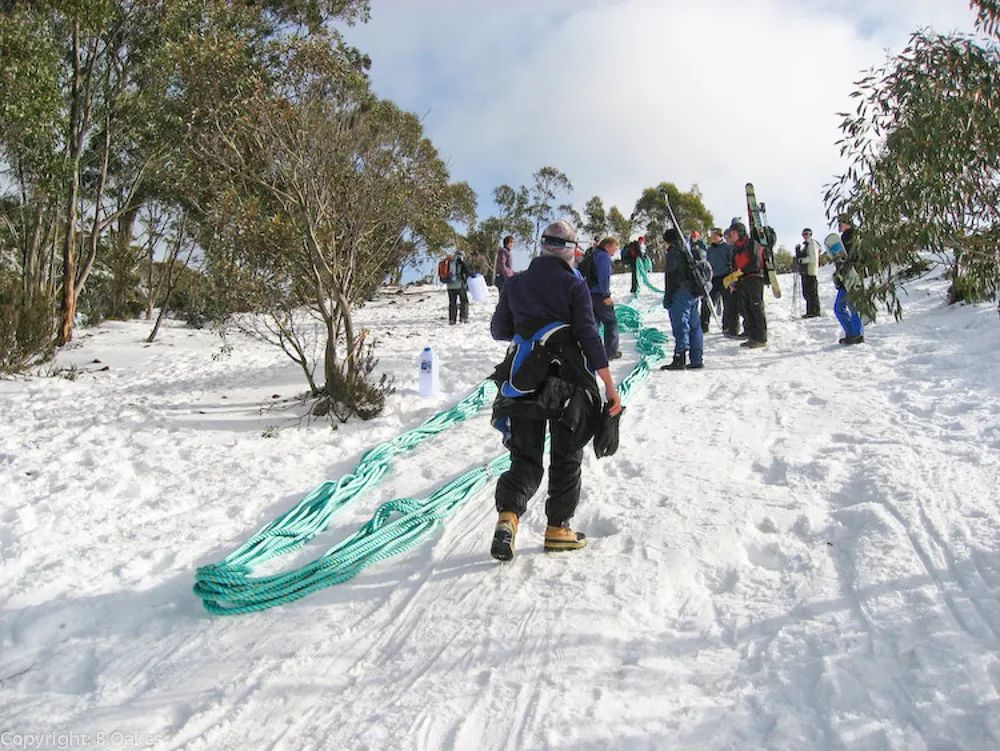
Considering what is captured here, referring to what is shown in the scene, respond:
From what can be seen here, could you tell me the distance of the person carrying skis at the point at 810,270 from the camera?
1275 cm

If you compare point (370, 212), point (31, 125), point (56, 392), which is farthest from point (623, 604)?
point (31, 125)

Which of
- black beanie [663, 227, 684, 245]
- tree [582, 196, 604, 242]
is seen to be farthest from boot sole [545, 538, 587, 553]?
tree [582, 196, 604, 242]

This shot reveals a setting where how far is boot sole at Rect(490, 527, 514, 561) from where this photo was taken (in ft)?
12.8

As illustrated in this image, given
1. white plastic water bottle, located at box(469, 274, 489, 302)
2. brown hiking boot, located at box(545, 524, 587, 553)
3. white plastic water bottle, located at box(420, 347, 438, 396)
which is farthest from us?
white plastic water bottle, located at box(469, 274, 489, 302)

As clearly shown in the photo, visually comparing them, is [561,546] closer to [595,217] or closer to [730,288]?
[730,288]

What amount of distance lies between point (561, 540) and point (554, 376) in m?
0.93

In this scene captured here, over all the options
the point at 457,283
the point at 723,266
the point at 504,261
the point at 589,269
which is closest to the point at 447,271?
the point at 457,283

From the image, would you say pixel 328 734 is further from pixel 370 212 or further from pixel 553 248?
pixel 370 212

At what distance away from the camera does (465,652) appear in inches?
126

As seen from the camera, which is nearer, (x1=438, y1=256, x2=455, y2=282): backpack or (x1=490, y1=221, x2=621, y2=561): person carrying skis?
(x1=490, y1=221, x2=621, y2=561): person carrying skis

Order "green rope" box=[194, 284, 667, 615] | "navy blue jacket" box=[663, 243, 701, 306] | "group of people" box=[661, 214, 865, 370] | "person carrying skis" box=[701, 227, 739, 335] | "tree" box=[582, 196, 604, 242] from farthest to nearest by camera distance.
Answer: "tree" box=[582, 196, 604, 242] < "person carrying skis" box=[701, 227, 739, 335] < "group of people" box=[661, 214, 865, 370] < "navy blue jacket" box=[663, 243, 701, 306] < "green rope" box=[194, 284, 667, 615]

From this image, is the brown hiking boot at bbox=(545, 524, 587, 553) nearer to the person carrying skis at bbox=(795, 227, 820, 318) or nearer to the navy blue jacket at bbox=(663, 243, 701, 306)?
the navy blue jacket at bbox=(663, 243, 701, 306)

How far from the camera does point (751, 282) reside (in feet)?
33.3

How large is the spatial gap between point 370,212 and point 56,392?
5.36 m
